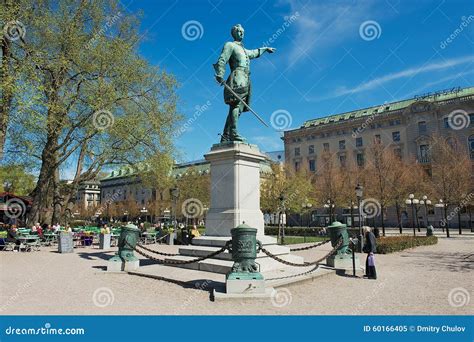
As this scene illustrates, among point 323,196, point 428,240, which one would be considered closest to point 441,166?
point 323,196

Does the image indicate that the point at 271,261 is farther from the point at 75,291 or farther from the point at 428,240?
the point at 428,240

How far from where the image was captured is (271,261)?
10125mm

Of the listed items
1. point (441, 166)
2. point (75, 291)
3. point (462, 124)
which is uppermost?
point (462, 124)

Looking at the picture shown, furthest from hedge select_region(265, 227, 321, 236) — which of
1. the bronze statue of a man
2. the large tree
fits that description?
the bronze statue of a man

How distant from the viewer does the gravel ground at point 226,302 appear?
22.2 feet

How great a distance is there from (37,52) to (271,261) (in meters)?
16.9

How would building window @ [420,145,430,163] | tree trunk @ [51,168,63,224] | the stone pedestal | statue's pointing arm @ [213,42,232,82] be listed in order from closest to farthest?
the stone pedestal
statue's pointing arm @ [213,42,232,82]
tree trunk @ [51,168,63,224]
building window @ [420,145,430,163]

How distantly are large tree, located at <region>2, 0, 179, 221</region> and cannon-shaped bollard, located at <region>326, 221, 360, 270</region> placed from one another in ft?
47.9

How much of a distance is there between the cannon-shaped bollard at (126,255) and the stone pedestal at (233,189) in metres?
2.65

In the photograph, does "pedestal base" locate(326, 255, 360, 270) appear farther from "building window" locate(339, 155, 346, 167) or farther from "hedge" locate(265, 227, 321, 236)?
"building window" locate(339, 155, 346, 167)

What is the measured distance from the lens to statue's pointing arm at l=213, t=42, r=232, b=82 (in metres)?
10.9

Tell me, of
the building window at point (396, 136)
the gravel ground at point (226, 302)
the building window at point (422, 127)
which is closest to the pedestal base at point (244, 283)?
the gravel ground at point (226, 302)

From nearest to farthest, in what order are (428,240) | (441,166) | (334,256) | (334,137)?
1. (334,256)
2. (428,240)
3. (441,166)
4. (334,137)

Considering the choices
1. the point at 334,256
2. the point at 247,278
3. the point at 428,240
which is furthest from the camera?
the point at 428,240
